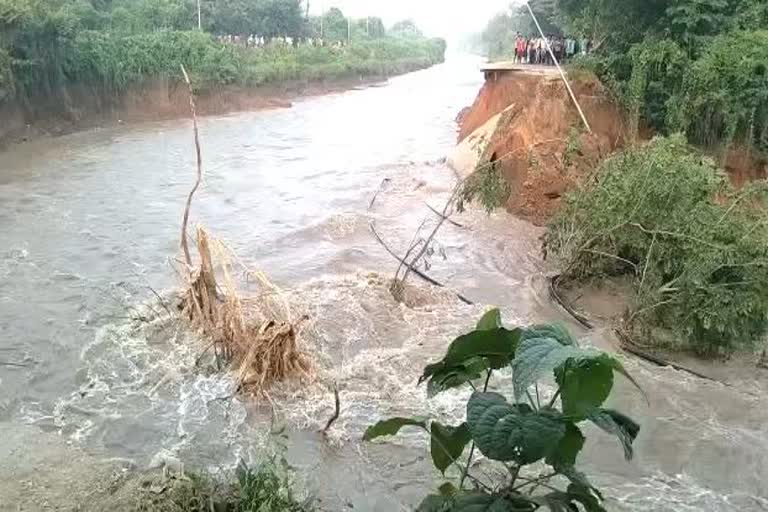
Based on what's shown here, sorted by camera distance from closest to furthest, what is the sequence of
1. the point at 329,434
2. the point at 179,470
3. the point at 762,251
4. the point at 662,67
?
the point at 179,470 → the point at 329,434 → the point at 762,251 → the point at 662,67

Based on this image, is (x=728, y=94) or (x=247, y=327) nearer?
(x=247, y=327)

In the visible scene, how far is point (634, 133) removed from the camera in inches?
538

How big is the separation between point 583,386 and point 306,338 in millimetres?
6393

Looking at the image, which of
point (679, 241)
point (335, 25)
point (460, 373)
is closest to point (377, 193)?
point (679, 241)

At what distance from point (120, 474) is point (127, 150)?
61.1ft

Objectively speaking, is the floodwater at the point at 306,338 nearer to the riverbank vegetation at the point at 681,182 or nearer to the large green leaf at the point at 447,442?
the riverbank vegetation at the point at 681,182

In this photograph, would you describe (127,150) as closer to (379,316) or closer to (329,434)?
(379,316)

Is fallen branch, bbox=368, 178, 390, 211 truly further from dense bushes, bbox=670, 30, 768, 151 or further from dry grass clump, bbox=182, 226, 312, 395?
dry grass clump, bbox=182, 226, 312, 395

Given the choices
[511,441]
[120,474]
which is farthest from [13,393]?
[511,441]

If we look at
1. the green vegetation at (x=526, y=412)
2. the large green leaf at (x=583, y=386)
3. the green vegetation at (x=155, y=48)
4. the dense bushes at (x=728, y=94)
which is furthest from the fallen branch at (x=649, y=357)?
the green vegetation at (x=155, y=48)

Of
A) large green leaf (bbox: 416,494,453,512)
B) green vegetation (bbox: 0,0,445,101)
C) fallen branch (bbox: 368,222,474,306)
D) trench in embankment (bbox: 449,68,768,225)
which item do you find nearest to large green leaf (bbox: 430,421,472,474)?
large green leaf (bbox: 416,494,453,512)

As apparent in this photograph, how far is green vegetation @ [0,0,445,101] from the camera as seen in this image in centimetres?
2328

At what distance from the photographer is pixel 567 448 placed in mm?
2602

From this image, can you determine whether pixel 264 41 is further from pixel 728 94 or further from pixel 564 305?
pixel 564 305
